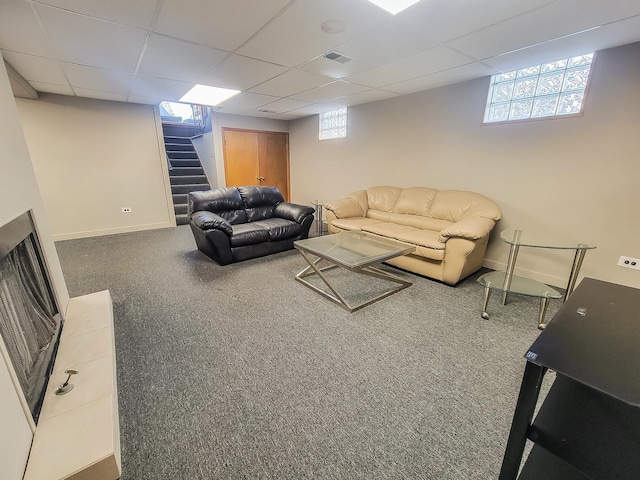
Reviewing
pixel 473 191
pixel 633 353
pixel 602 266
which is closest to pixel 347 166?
pixel 473 191

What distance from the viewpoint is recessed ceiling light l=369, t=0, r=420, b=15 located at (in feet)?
5.56

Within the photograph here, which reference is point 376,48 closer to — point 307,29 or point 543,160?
point 307,29

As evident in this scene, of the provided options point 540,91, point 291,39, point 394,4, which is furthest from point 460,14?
point 540,91

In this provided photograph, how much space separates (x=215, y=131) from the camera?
5430mm

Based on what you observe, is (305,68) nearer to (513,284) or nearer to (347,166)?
(347,166)

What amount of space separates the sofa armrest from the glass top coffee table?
380 mm

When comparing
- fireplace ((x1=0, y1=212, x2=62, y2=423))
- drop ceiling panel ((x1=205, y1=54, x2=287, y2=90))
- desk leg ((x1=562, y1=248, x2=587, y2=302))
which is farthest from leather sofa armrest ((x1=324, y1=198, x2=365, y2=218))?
fireplace ((x1=0, y1=212, x2=62, y2=423))

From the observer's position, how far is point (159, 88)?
3.53 metres

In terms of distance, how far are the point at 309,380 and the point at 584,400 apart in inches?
47.8

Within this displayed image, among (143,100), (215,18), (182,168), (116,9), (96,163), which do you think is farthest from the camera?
(182,168)

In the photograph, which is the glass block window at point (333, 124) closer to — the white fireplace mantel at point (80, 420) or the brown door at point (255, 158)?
the brown door at point (255, 158)

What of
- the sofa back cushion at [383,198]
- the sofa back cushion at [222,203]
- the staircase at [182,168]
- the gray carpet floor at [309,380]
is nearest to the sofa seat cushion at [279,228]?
the sofa back cushion at [222,203]

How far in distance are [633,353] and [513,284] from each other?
179cm

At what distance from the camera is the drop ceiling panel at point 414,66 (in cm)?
245
